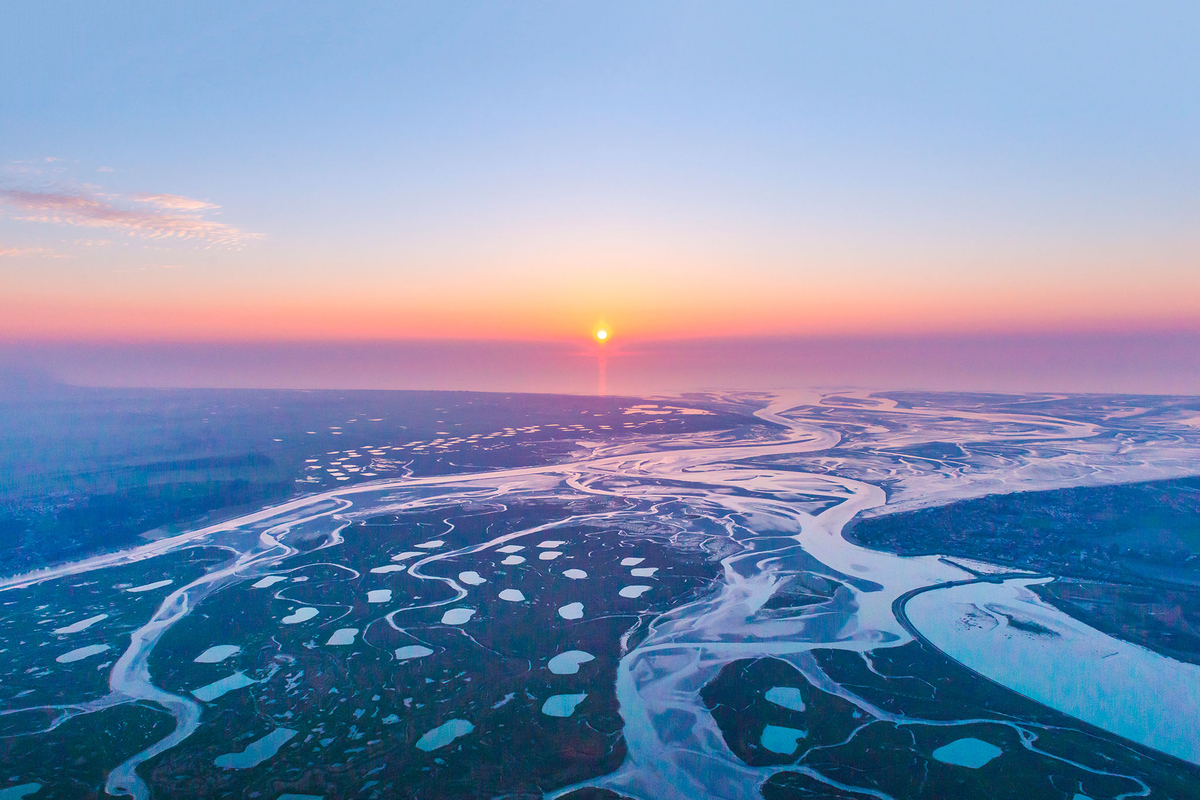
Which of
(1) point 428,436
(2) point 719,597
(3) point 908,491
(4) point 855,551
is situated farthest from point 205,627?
(1) point 428,436

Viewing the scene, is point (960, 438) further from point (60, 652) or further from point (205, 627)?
point (60, 652)

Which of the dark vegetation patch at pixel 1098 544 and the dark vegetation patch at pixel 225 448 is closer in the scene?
the dark vegetation patch at pixel 1098 544

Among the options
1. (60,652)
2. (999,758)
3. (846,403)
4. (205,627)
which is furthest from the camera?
(846,403)

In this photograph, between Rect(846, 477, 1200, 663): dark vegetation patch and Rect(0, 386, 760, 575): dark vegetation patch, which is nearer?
Rect(846, 477, 1200, 663): dark vegetation patch

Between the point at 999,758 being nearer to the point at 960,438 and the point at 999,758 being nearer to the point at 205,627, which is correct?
the point at 205,627

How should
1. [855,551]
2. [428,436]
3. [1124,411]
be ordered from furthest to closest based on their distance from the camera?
[1124,411] < [428,436] < [855,551]

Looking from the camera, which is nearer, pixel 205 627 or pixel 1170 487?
pixel 205 627

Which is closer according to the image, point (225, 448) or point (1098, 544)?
point (1098, 544)

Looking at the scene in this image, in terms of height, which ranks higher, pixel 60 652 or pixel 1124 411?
pixel 1124 411

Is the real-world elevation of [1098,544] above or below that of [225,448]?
above
